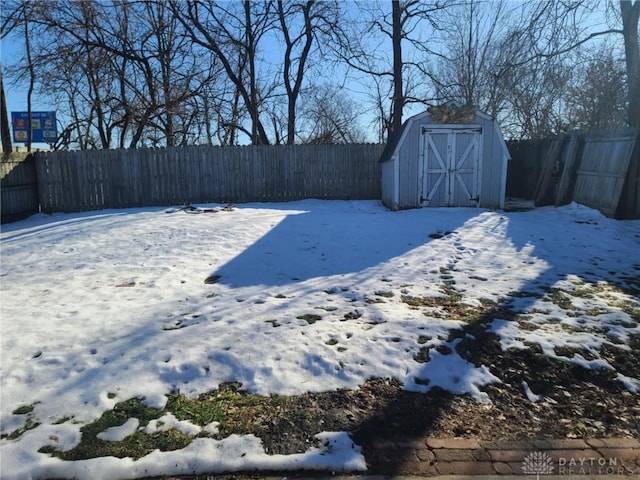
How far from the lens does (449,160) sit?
36.5 ft

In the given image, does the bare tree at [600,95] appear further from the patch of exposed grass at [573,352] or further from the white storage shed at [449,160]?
the patch of exposed grass at [573,352]

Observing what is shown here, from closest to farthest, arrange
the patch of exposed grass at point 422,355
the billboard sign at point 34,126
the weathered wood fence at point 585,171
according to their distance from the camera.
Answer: the patch of exposed grass at point 422,355, the weathered wood fence at point 585,171, the billboard sign at point 34,126

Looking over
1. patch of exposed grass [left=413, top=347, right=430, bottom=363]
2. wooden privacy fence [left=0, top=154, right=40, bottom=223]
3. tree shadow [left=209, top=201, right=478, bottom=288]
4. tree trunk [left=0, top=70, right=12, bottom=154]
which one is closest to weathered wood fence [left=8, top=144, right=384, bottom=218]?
wooden privacy fence [left=0, top=154, right=40, bottom=223]

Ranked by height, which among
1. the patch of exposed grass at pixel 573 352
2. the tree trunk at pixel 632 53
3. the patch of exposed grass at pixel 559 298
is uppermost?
the tree trunk at pixel 632 53

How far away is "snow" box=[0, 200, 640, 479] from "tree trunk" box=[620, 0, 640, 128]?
521cm

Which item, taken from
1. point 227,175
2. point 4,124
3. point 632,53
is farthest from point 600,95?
point 4,124

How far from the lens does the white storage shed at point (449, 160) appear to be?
10.9 metres

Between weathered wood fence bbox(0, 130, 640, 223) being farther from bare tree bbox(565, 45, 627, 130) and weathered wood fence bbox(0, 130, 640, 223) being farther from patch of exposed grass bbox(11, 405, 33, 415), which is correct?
patch of exposed grass bbox(11, 405, 33, 415)

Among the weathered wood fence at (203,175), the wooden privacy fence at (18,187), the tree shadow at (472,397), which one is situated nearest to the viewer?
the tree shadow at (472,397)

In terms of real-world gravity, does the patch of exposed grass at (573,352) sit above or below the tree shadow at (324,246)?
above

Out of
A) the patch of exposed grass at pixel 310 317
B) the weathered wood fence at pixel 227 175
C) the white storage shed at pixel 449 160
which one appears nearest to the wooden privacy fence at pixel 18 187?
the weathered wood fence at pixel 227 175

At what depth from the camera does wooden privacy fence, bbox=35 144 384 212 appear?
13.0m

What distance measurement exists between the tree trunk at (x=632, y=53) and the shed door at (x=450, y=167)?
481cm

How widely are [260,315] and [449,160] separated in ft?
27.3
